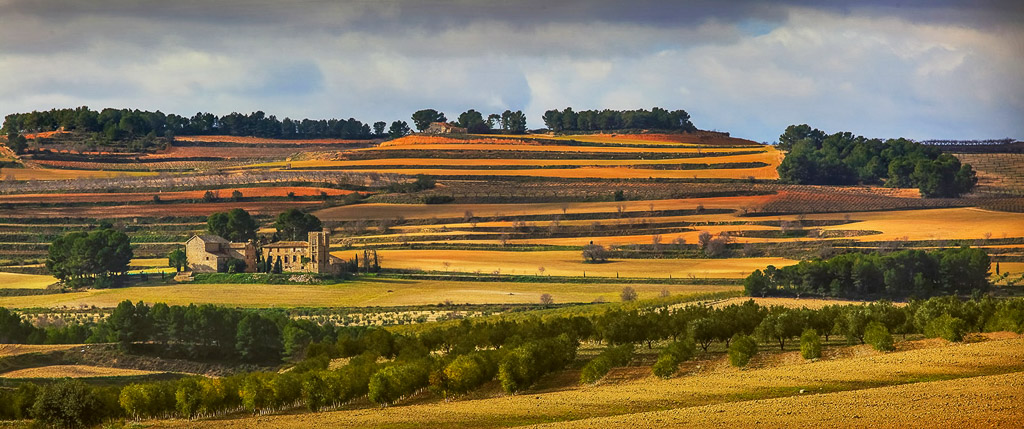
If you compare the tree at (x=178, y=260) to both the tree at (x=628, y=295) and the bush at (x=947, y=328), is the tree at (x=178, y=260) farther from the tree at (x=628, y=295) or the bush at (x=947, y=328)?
the bush at (x=947, y=328)

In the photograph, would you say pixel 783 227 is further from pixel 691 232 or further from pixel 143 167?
pixel 143 167

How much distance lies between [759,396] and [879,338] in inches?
545

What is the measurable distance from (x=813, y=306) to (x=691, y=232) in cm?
3831

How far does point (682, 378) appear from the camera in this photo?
63281 millimetres

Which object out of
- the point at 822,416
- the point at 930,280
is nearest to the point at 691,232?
the point at 930,280

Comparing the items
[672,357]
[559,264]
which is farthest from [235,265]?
[672,357]

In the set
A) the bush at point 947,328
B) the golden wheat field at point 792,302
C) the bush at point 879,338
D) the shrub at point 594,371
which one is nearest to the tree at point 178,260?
the golden wheat field at point 792,302

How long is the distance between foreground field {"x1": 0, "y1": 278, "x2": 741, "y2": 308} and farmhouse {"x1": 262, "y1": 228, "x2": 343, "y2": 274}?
19.8 ft

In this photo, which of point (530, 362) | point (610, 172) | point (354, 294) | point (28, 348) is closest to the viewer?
point (530, 362)

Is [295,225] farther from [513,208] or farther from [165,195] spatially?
[165,195]

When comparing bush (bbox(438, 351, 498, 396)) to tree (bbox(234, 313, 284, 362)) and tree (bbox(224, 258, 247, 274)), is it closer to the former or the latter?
tree (bbox(234, 313, 284, 362))

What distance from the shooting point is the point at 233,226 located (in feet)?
440

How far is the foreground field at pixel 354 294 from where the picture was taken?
105688mm

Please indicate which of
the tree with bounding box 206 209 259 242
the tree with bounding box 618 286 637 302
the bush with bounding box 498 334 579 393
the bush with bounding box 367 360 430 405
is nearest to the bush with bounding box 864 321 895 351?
the bush with bounding box 498 334 579 393
